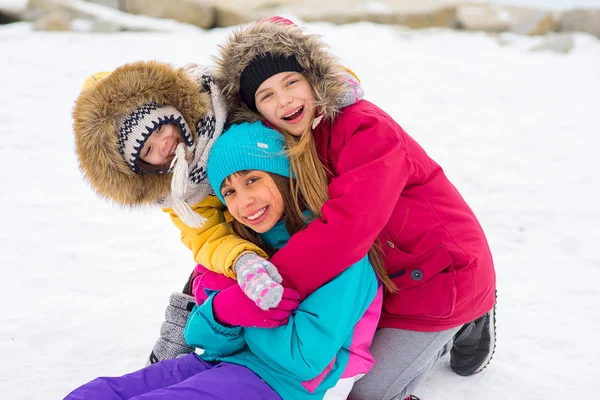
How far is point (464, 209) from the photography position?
2041 mm

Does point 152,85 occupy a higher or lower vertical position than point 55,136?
higher

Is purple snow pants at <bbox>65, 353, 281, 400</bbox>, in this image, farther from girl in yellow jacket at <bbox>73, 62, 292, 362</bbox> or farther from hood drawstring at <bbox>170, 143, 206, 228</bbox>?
hood drawstring at <bbox>170, 143, 206, 228</bbox>

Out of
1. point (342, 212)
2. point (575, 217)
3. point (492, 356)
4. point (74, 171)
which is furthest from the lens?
point (74, 171)

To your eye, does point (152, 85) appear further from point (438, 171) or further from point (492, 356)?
point (492, 356)

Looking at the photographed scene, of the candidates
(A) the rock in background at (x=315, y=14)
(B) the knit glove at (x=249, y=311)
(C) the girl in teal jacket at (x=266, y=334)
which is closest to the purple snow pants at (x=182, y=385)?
(C) the girl in teal jacket at (x=266, y=334)

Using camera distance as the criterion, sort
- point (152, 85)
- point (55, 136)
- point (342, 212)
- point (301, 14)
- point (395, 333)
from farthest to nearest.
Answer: point (301, 14) → point (55, 136) → point (395, 333) → point (152, 85) → point (342, 212)

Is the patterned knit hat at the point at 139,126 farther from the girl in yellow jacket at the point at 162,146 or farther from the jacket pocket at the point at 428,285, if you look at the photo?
the jacket pocket at the point at 428,285

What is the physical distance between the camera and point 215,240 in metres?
2.08

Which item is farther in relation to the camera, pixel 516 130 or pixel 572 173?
pixel 516 130

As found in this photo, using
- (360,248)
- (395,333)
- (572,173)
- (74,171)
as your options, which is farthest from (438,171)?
(74,171)

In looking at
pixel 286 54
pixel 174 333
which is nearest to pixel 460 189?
pixel 286 54

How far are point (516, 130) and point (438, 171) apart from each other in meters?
4.05

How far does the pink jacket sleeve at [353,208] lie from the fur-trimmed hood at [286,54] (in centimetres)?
15

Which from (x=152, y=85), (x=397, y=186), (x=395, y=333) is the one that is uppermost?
(x=152, y=85)
